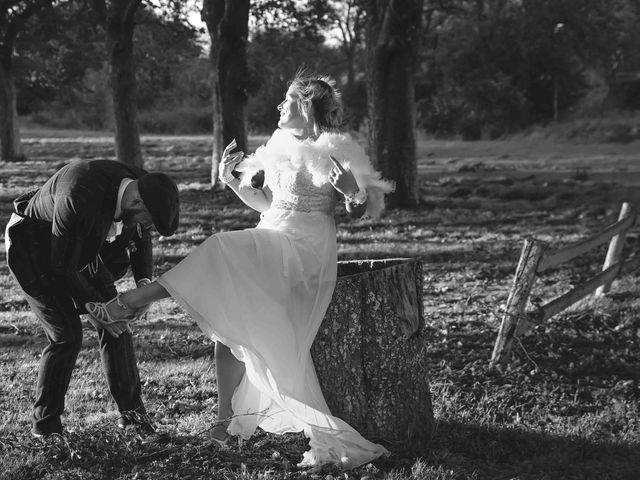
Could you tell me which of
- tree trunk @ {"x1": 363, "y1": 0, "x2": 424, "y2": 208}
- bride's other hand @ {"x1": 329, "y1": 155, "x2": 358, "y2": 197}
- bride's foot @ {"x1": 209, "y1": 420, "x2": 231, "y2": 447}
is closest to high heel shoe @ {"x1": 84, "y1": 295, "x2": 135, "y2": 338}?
bride's foot @ {"x1": 209, "y1": 420, "x2": 231, "y2": 447}

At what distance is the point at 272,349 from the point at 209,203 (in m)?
11.0

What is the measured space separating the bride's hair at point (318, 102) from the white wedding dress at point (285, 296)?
0.59 ft

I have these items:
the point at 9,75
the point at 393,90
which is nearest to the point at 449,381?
the point at 393,90

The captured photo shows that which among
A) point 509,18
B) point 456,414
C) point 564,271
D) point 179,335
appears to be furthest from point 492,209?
point 509,18

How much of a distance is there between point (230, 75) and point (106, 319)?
12009 millimetres

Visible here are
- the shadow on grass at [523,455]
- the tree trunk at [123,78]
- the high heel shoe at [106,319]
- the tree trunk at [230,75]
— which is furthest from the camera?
the tree trunk at [123,78]

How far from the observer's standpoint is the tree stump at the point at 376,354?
14.7 feet

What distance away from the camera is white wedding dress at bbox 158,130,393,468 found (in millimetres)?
4176

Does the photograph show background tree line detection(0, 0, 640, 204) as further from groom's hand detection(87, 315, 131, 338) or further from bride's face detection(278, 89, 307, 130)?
groom's hand detection(87, 315, 131, 338)

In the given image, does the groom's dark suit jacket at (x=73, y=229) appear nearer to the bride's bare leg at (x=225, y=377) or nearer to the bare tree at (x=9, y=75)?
the bride's bare leg at (x=225, y=377)

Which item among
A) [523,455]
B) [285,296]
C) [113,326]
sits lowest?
[523,455]

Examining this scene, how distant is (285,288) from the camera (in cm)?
436

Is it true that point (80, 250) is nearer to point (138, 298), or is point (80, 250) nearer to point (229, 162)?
point (138, 298)

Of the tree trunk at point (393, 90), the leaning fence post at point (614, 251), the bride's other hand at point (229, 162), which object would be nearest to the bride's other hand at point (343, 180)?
the bride's other hand at point (229, 162)
